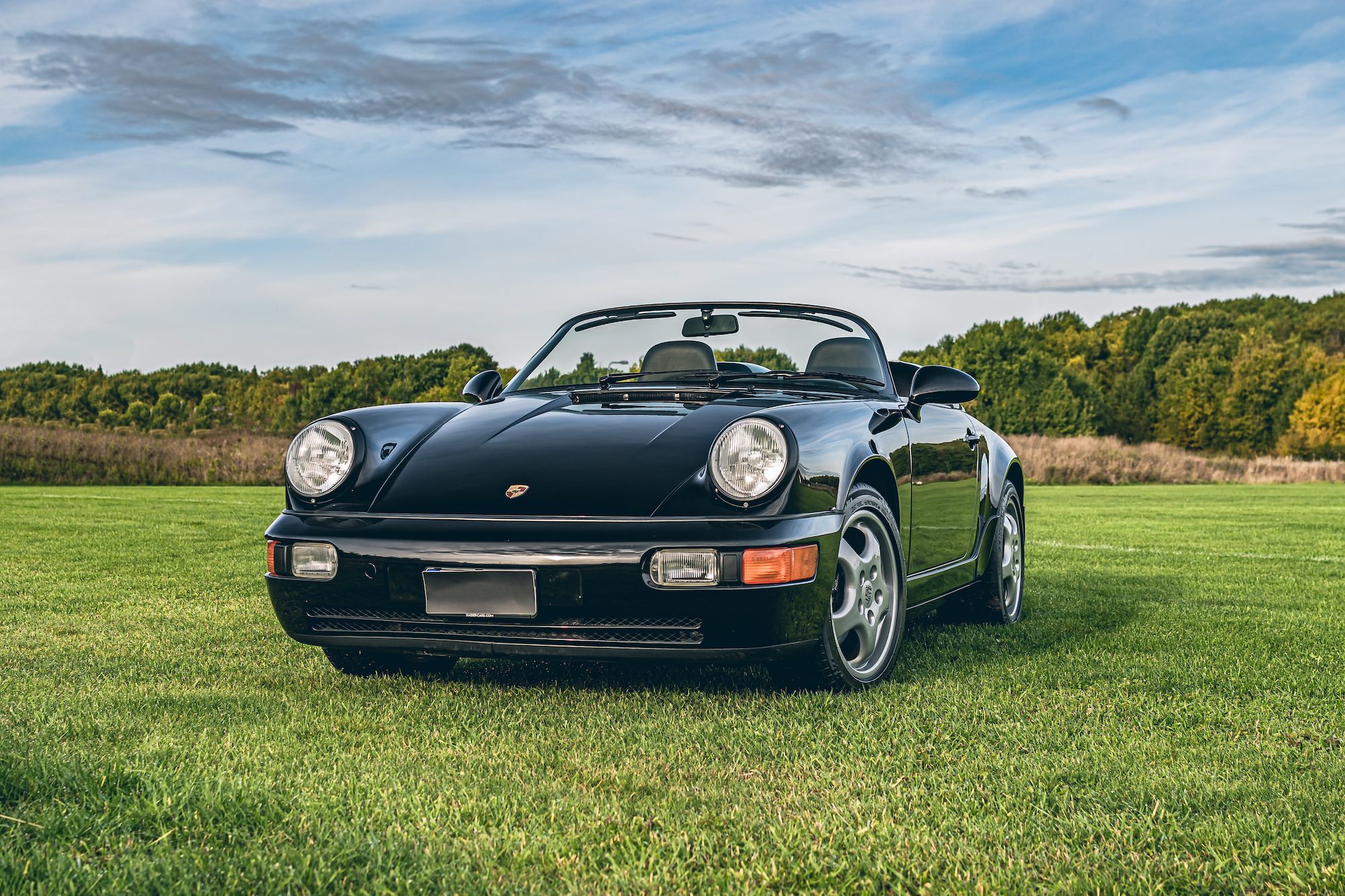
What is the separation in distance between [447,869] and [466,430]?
2.33 meters

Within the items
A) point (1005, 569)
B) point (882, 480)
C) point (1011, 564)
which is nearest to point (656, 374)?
point (882, 480)

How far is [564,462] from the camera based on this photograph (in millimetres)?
3977

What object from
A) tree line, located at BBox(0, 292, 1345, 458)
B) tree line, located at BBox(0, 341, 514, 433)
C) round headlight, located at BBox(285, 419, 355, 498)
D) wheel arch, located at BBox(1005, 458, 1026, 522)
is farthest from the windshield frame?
tree line, located at BBox(0, 292, 1345, 458)

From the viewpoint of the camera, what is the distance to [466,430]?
4398mm

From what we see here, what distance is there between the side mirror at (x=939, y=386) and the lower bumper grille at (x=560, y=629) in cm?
197

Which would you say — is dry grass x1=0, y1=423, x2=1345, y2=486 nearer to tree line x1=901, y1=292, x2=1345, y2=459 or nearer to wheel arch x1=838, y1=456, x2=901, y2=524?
wheel arch x1=838, y1=456, x2=901, y2=524

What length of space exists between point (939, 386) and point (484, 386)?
214 cm

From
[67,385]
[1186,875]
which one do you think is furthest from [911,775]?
[67,385]

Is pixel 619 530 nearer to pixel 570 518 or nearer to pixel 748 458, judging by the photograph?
pixel 570 518

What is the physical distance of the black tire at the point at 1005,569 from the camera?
6.07m

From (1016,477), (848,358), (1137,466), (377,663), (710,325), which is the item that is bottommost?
(1137,466)

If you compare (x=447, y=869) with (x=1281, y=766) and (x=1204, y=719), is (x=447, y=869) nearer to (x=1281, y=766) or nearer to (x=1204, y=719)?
(x=1281, y=766)

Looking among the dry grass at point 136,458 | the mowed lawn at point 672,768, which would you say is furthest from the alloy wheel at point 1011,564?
the dry grass at point 136,458

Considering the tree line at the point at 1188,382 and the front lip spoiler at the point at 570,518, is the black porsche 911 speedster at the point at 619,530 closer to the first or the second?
the front lip spoiler at the point at 570,518
